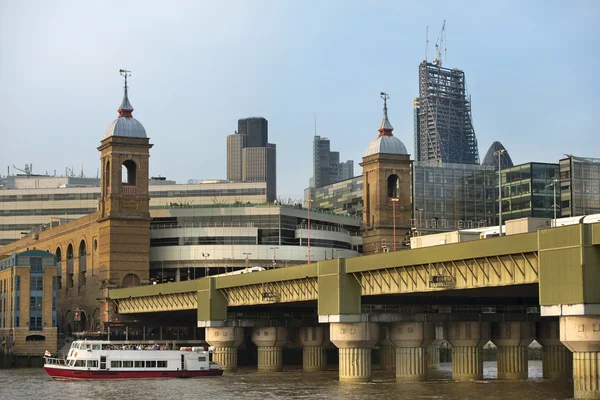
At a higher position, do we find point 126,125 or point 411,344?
point 126,125

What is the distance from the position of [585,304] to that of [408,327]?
34306 mm

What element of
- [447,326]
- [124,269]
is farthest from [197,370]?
[124,269]

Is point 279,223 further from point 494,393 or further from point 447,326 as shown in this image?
point 494,393

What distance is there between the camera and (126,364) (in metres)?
110

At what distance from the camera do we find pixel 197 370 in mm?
111000

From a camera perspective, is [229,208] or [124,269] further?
[229,208]

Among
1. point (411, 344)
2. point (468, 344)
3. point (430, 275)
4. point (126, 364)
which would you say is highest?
point (430, 275)

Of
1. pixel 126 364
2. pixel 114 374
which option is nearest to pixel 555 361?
pixel 126 364

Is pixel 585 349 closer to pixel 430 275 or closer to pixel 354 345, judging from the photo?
pixel 430 275

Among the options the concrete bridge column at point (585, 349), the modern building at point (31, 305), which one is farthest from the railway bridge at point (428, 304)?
the modern building at point (31, 305)

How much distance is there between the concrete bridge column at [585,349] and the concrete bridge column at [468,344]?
1365 inches

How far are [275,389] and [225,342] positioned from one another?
2812 centimetres

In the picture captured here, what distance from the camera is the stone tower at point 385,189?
17988cm

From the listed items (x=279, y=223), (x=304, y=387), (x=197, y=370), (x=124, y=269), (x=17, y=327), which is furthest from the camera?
(x=279, y=223)
